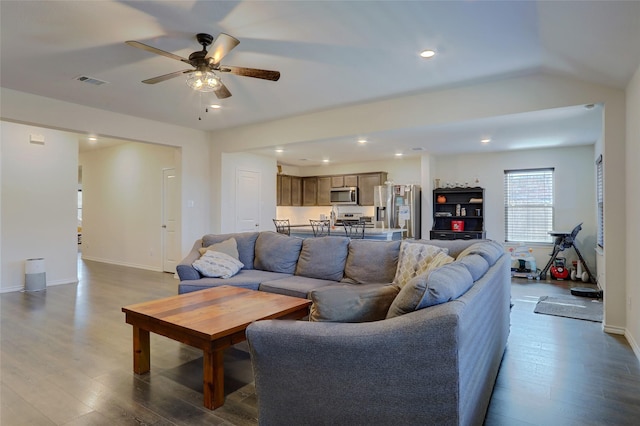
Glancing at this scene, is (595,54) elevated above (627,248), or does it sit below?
above

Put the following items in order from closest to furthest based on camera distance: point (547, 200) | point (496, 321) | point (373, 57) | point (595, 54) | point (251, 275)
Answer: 1. point (496, 321)
2. point (595, 54)
3. point (373, 57)
4. point (251, 275)
5. point (547, 200)

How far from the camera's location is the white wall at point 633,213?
3.09 m

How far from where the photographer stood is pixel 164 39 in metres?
3.15

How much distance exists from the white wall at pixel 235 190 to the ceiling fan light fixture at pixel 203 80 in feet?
11.8

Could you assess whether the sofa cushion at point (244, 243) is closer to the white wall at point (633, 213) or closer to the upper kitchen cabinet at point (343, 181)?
the white wall at point (633, 213)

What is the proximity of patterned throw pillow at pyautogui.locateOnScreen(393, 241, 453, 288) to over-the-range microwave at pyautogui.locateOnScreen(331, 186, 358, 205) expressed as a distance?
561 cm

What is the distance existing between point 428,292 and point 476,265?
0.83m

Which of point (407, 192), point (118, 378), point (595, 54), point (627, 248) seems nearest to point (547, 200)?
point (407, 192)

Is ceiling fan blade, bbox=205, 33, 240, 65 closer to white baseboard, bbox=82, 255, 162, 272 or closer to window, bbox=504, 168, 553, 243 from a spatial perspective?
white baseboard, bbox=82, 255, 162, 272

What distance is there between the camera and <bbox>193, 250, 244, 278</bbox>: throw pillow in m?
3.91

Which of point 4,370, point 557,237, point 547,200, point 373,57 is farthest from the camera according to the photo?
point 547,200

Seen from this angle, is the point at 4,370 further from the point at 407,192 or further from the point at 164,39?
the point at 407,192

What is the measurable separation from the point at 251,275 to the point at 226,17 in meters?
2.58

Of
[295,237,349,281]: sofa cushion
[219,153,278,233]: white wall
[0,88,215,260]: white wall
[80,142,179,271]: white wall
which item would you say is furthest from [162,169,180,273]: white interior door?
[295,237,349,281]: sofa cushion
